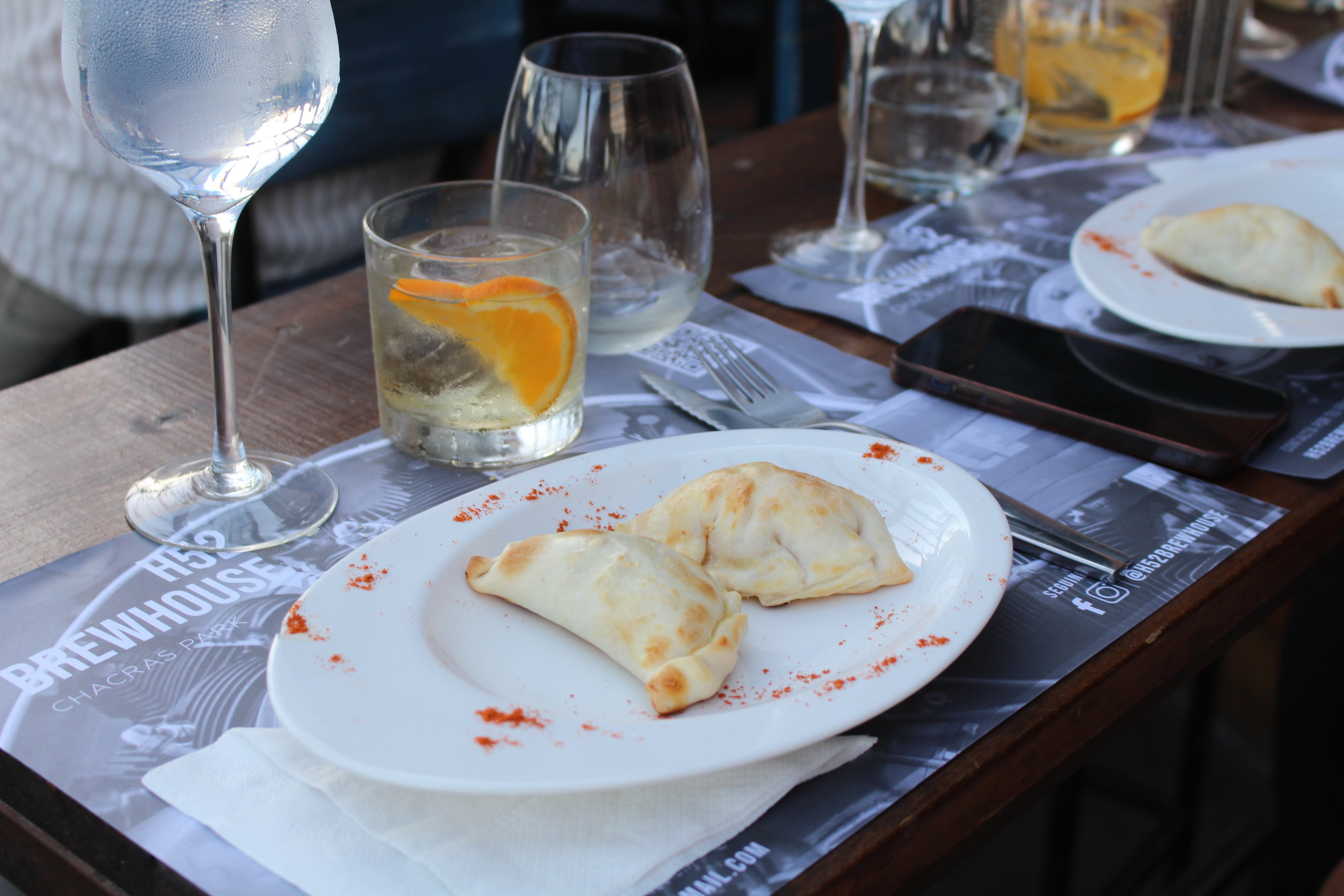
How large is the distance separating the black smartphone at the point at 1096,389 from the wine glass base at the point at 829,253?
0.16 metres

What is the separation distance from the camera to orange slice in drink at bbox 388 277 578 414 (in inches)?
26.7

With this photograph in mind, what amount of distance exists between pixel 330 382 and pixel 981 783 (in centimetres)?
52

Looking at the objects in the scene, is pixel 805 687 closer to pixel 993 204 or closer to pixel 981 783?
pixel 981 783

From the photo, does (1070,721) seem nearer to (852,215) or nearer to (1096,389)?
(1096,389)

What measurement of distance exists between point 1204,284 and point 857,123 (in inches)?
12.3

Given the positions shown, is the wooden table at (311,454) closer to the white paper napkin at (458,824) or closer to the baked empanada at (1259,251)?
the white paper napkin at (458,824)

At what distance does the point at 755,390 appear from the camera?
32.0 inches

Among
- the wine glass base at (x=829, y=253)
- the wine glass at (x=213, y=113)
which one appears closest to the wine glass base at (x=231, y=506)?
the wine glass at (x=213, y=113)

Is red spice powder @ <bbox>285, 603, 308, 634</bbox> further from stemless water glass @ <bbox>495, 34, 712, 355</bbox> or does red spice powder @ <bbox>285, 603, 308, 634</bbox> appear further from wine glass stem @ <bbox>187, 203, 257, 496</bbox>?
stemless water glass @ <bbox>495, 34, 712, 355</bbox>

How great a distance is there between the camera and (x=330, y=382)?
2.74 feet

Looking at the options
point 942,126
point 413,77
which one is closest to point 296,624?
point 942,126

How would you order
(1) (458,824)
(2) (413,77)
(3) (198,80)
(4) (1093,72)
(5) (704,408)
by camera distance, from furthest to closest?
(2) (413,77)
(4) (1093,72)
(5) (704,408)
(3) (198,80)
(1) (458,824)

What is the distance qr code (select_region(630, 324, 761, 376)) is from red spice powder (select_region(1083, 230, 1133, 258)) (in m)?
0.29

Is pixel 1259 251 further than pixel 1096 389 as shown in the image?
Yes
